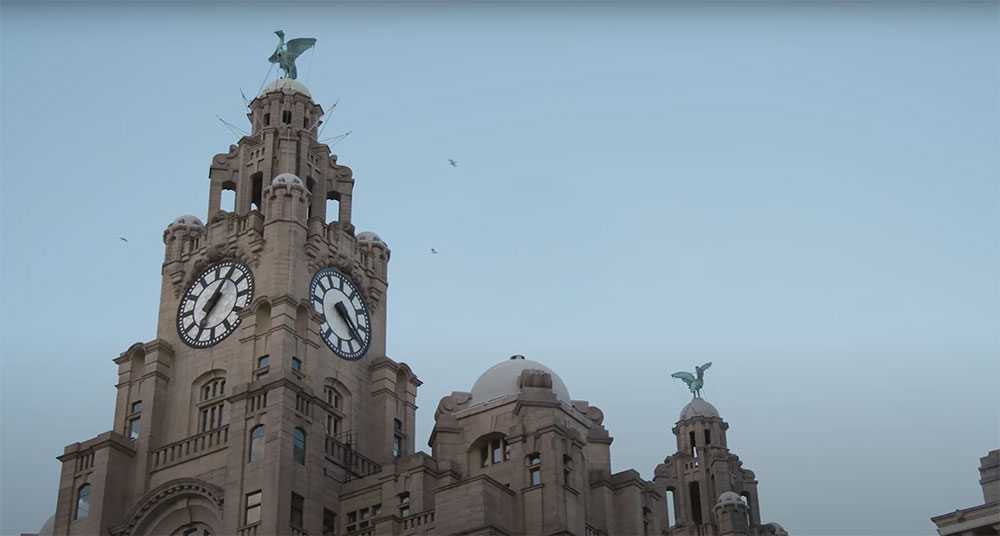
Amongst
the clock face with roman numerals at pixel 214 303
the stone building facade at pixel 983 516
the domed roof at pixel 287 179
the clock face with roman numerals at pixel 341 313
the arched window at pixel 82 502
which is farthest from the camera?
the domed roof at pixel 287 179

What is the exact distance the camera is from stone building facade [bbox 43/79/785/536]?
79.7 meters

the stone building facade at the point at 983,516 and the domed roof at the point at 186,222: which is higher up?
the domed roof at the point at 186,222

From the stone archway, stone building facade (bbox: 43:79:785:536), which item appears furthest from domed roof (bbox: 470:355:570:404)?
the stone archway

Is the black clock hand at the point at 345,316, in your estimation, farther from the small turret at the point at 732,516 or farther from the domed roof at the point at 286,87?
the small turret at the point at 732,516

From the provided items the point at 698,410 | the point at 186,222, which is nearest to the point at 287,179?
the point at 186,222

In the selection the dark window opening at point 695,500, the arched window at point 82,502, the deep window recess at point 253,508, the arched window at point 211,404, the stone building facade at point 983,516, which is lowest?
the stone building facade at point 983,516

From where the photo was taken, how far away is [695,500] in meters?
116

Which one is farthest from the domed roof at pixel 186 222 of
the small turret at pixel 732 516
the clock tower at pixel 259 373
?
the small turret at pixel 732 516

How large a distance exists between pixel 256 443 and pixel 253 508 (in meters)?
3.32

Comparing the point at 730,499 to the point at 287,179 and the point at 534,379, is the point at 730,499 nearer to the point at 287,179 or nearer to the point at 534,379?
the point at 534,379

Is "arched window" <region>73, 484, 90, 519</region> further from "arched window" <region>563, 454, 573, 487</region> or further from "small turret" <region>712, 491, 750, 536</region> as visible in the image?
"small turret" <region>712, 491, 750, 536</region>

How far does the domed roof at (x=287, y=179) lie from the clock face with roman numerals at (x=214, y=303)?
5.06 m

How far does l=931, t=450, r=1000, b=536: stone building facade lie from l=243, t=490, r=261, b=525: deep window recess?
30.6 meters

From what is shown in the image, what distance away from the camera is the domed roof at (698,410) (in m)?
119
